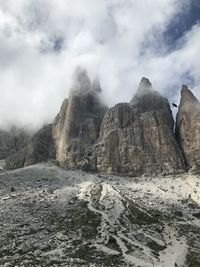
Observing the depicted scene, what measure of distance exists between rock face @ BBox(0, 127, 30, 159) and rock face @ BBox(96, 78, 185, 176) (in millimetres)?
46582

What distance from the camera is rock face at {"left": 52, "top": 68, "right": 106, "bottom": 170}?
126m

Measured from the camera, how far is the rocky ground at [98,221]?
56.9 meters

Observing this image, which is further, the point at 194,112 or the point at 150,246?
the point at 194,112

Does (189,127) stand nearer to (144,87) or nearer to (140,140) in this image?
(140,140)

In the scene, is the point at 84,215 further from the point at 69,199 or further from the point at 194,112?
the point at 194,112

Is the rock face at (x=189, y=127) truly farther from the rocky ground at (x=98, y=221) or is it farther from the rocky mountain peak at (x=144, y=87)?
the rocky mountain peak at (x=144, y=87)

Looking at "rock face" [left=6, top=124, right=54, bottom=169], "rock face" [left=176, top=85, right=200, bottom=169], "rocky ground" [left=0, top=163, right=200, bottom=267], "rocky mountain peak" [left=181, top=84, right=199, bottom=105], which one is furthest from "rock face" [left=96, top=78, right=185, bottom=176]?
"rock face" [left=6, top=124, right=54, bottom=169]

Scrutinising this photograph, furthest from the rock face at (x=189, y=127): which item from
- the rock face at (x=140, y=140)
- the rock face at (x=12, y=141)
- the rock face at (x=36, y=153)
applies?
the rock face at (x=12, y=141)

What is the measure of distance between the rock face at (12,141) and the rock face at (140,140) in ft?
153

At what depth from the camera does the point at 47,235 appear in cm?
6350

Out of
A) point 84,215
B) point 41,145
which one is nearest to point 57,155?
point 41,145

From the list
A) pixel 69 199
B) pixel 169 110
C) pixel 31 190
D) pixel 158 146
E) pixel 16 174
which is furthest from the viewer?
pixel 169 110

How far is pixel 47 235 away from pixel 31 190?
95.5 feet

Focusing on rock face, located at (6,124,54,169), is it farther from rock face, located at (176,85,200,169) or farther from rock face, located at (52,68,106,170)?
rock face, located at (176,85,200,169)
